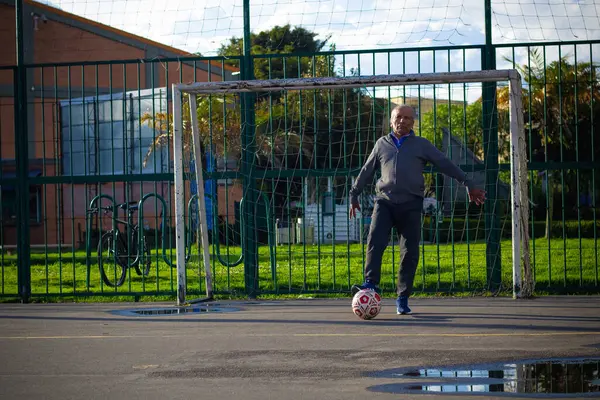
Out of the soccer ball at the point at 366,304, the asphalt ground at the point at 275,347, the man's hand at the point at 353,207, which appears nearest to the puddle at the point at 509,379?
the asphalt ground at the point at 275,347

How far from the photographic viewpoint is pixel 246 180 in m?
11.3

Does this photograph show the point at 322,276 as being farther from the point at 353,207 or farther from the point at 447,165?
the point at 447,165

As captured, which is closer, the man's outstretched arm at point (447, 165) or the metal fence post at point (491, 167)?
the man's outstretched arm at point (447, 165)

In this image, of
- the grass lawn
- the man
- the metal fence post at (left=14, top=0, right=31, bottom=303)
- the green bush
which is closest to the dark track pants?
the man

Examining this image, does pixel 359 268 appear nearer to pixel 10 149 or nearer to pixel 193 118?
pixel 193 118

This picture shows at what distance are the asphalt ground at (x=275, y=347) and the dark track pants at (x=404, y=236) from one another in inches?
15.4

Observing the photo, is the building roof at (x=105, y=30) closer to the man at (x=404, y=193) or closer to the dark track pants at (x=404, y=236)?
the man at (x=404, y=193)

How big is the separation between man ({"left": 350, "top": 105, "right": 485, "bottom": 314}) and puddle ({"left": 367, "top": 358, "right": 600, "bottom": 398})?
2.97m

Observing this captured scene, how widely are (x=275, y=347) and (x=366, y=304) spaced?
1.70 m

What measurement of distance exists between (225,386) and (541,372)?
1.86 meters

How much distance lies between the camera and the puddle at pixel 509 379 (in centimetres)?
538

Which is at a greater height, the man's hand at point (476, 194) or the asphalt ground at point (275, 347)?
the man's hand at point (476, 194)

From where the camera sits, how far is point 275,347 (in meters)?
7.39

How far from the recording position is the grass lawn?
11133 millimetres
